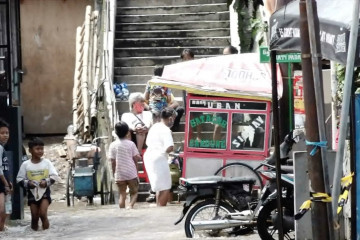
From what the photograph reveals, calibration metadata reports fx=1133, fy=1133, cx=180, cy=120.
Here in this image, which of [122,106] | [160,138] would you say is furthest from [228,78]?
[122,106]

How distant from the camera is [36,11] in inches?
1117

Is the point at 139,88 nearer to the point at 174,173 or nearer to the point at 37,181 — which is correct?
the point at 174,173

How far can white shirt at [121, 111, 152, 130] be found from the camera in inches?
790

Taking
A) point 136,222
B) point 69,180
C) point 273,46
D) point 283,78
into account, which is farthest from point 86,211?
point 273,46

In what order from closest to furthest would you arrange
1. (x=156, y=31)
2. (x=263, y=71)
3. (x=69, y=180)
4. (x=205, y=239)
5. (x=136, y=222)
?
(x=205, y=239), (x=136, y=222), (x=263, y=71), (x=69, y=180), (x=156, y=31)

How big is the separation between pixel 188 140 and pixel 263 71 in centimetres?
171

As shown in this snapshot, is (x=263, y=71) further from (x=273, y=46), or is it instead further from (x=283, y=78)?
(x=273, y=46)

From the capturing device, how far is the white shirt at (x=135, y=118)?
2006cm

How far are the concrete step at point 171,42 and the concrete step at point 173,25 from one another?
1.81 feet

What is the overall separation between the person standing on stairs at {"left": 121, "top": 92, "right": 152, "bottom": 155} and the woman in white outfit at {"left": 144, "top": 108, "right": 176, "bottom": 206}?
150 cm

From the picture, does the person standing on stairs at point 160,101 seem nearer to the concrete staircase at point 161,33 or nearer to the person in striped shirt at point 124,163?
the concrete staircase at point 161,33

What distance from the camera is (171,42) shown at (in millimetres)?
24219

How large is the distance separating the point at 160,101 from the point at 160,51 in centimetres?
335

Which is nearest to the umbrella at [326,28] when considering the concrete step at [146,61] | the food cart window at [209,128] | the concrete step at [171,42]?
the food cart window at [209,128]
